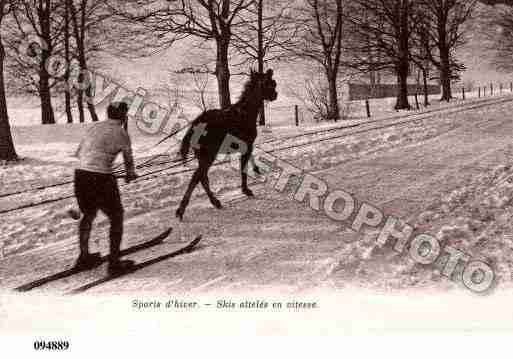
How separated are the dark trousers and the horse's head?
11.2 ft

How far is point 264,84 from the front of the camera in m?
8.07

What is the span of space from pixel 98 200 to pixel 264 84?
3701mm

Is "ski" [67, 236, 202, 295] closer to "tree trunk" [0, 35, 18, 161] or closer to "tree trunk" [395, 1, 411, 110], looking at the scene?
"tree trunk" [0, 35, 18, 161]

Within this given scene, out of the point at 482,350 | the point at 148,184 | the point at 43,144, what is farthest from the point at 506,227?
the point at 43,144

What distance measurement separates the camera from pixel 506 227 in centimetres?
612

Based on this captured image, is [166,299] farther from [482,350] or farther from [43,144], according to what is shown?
[43,144]

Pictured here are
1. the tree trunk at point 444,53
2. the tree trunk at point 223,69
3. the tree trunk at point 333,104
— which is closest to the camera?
the tree trunk at point 223,69

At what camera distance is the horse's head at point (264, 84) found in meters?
7.99

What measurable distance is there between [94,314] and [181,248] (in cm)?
132

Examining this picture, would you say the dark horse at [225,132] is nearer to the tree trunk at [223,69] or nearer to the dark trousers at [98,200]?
the dark trousers at [98,200]

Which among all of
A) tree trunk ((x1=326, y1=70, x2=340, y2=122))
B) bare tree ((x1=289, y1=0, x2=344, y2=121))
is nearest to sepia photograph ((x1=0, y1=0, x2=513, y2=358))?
tree trunk ((x1=326, y1=70, x2=340, y2=122))

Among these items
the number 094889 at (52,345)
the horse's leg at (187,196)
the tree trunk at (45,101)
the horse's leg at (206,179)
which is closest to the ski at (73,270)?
the horse's leg at (187,196)

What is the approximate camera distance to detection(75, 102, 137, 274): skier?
16.8ft

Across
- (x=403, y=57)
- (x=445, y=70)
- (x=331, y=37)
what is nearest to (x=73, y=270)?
(x=331, y=37)
